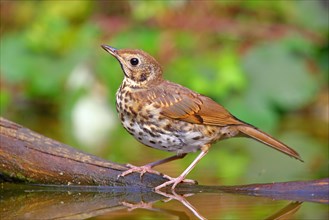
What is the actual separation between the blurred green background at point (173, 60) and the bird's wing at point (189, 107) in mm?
2496

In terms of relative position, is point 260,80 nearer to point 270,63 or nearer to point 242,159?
point 270,63

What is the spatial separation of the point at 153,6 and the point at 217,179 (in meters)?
4.84

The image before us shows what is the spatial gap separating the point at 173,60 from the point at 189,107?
14.1 ft

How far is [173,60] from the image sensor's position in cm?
983

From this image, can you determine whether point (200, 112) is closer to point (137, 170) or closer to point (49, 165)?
point (137, 170)

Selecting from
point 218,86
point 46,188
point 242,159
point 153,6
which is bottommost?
point 46,188

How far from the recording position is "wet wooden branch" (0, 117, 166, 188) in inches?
208

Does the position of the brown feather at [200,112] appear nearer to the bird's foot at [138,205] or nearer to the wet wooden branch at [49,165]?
the wet wooden branch at [49,165]

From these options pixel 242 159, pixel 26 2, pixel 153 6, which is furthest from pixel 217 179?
pixel 26 2

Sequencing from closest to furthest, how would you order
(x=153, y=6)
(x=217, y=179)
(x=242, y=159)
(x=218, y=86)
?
(x=217, y=179), (x=242, y=159), (x=218, y=86), (x=153, y=6)

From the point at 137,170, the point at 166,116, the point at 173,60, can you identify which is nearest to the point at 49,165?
the point at 137,170

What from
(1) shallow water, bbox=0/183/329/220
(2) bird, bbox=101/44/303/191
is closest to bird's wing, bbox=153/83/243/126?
(2) bird, bbox=101/44/303/191

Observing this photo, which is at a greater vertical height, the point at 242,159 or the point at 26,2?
the point at 26,2

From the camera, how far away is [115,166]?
5.34 meters
